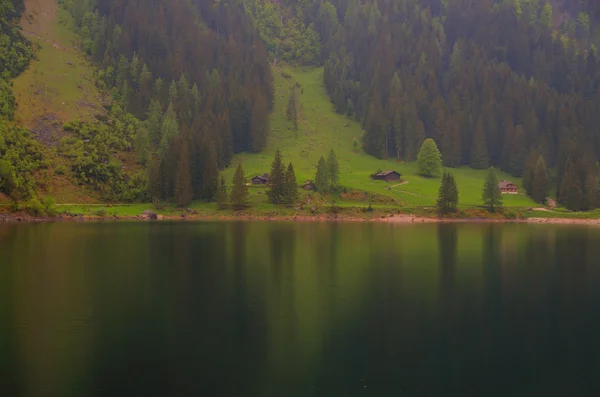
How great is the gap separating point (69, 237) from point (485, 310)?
61112 mm

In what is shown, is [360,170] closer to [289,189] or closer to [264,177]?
[264,177]

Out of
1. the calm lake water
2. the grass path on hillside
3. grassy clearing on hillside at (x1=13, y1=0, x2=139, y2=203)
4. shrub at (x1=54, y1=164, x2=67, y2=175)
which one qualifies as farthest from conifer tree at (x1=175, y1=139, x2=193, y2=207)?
the calm lake water

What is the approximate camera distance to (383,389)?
27.5 metres

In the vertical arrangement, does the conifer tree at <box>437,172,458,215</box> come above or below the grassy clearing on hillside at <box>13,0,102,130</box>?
below

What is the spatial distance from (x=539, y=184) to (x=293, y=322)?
130831 mm

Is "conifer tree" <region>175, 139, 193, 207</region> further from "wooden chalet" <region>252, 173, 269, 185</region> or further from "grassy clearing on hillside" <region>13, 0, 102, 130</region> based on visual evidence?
"grassy clearing on hillside" <region>13, 0, 102, 130</region>

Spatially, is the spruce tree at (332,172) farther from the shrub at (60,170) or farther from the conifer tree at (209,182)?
the shrub at (60,170)

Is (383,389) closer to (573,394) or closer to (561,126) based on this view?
(573,394)

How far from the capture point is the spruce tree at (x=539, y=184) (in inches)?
6053

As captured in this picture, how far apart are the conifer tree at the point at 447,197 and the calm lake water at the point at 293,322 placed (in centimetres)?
6108

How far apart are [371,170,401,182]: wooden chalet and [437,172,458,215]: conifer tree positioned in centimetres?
2639

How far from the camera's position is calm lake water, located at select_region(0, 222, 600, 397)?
28.3 meters

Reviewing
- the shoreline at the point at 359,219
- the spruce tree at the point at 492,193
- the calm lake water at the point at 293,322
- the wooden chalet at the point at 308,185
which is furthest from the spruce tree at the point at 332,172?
the calm lake water at the point at 293,322

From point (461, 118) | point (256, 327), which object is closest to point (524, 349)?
point (256, 327)
